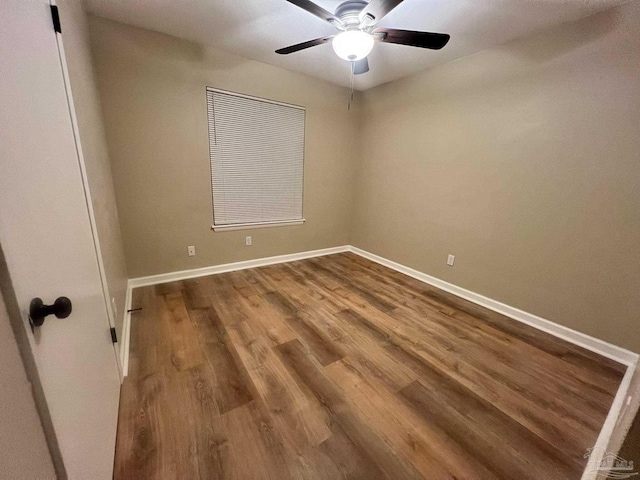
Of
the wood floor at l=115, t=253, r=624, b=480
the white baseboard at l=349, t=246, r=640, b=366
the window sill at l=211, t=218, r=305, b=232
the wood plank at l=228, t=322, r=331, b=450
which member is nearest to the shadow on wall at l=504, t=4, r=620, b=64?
the white baseboard at l=349, t=246, r=640, b=366

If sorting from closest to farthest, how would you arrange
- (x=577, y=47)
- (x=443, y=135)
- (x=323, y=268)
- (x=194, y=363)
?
1. (x=194, y=363)
2. (x=577, y=47)
3. (x=443, y=135)
4. (x=323, y=268)

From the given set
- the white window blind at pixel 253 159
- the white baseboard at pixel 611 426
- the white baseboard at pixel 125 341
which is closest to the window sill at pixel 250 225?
the white window blind at pixel 253 159

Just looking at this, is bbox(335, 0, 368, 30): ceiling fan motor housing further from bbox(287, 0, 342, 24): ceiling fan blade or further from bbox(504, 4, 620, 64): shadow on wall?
bbox(504, 4, 620, 64): shadow on wall

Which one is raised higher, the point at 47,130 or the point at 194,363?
the point at 47,130

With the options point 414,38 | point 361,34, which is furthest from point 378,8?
point 414,38

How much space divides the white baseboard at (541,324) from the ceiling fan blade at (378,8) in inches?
104

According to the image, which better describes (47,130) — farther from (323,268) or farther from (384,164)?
(384,164)

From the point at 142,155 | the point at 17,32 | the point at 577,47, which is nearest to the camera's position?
the point at 17,32

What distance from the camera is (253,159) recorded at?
10.2 feet

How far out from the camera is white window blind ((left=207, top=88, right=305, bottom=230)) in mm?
2852

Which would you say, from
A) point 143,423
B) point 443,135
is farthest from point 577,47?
point 143,423

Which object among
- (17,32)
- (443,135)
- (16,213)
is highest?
(443,135)

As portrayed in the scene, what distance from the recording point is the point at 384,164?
352 centimetres

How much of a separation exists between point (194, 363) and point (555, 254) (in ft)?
9.94
